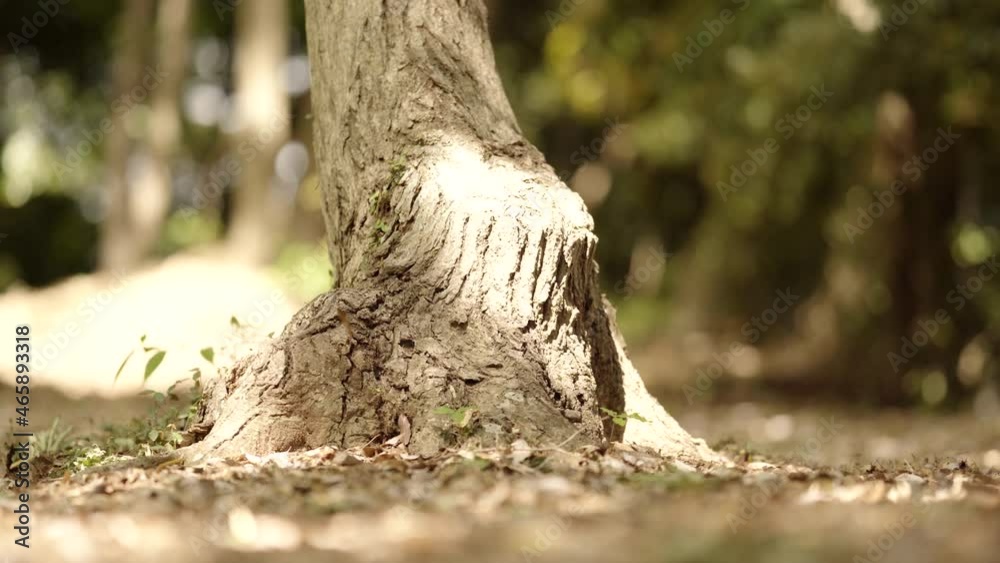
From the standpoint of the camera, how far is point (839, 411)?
11.2m

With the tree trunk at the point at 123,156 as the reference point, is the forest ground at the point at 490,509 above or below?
below

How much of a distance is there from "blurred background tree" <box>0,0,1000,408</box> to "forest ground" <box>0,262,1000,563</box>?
3948 millimetres

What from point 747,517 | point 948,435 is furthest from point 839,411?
point 747,517

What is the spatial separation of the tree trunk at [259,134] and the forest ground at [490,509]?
30.5 feet

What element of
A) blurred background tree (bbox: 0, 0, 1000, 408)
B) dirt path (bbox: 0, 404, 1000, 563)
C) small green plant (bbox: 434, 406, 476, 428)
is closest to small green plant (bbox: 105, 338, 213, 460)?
dirt path (bbox: 0, 404, 1000, 563)

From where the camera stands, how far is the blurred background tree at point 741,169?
10.4 m

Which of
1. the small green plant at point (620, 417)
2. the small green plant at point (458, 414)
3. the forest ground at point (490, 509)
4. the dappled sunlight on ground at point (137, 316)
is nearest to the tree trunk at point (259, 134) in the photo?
the dappled sunlight on ground at point (137, 316)

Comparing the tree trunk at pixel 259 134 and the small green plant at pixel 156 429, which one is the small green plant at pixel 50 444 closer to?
the small green plant at pixel 156 429

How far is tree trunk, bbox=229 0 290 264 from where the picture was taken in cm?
A: 1375

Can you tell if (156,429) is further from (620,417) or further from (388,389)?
(620,417)

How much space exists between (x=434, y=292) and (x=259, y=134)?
10.1 metres

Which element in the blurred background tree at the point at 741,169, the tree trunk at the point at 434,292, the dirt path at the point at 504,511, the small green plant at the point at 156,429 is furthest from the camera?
the blurred background tree at the point at 741,169

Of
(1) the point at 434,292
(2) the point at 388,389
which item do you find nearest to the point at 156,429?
(2) the point at 388,389

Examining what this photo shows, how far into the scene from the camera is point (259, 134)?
45.1ft
